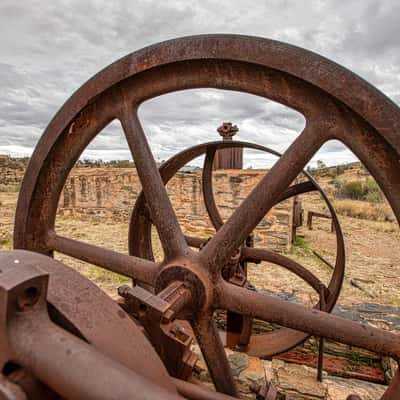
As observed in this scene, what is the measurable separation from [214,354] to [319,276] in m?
3.17

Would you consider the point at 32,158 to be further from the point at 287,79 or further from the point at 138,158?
the point at 287,79

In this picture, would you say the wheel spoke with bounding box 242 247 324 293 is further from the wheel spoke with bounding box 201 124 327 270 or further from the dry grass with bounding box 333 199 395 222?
the dry grass with bounding box 333 199 395 222

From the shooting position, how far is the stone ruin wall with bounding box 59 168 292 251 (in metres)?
5.19

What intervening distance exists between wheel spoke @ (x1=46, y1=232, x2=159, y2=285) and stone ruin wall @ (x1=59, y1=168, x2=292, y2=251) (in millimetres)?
3923

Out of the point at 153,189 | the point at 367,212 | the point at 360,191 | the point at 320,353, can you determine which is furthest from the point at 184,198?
the point at 360,191

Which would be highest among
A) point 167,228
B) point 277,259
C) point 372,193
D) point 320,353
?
point 167,228

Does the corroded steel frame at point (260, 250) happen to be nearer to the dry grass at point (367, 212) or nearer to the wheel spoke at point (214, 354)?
the wheel spoke at point (214, 354)

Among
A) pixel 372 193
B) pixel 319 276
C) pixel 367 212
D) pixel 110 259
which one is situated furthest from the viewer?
pixel 372 193

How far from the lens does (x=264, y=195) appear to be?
1223mm

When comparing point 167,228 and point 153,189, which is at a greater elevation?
point 153,189

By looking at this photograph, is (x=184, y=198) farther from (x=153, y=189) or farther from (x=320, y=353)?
(x=153, y=189)

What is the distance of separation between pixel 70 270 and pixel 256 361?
1.80 metres

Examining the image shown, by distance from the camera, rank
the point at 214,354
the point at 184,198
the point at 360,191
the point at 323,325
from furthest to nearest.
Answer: the point at 360,191 < the point at 184,198 < the point at 214,354 < the point at 323,325

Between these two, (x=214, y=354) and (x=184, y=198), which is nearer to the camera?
(x=214, y=354)
